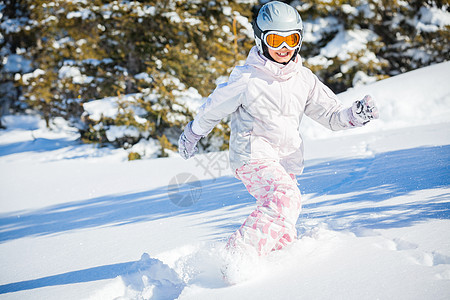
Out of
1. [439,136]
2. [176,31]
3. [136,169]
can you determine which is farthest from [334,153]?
[176,31]

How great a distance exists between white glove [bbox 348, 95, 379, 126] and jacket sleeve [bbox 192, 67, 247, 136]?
601mm

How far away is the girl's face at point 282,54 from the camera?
2.04 metres

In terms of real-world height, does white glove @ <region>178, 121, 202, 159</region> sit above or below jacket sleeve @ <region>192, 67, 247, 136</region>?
below

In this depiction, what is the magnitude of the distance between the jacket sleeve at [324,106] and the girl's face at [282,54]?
207mm

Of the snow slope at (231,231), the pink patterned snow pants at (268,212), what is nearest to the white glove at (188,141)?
the pink patterned snow pants at (268,212)

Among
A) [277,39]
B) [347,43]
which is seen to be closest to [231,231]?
[277,39]

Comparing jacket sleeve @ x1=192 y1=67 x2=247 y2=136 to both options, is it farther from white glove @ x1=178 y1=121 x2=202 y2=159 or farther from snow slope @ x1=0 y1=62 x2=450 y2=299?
snow slope @ x1=0 y1=62 x2=450 y2=299

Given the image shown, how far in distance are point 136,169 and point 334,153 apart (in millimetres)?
2757

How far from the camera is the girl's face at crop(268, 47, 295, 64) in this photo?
2.04 m

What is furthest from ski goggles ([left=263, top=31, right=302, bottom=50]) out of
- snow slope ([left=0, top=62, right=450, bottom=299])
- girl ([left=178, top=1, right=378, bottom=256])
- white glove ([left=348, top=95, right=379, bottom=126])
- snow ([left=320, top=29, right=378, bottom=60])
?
snow ([left=320, top=29, right=378, bottom=60])

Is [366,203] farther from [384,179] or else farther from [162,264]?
[162,264]

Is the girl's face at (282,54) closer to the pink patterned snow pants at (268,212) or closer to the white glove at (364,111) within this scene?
the white glove at (364,111)

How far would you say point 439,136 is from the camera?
4.04 meters

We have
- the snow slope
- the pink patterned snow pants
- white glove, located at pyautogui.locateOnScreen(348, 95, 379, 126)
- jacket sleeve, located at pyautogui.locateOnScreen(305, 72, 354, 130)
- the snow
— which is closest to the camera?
the snow slope
